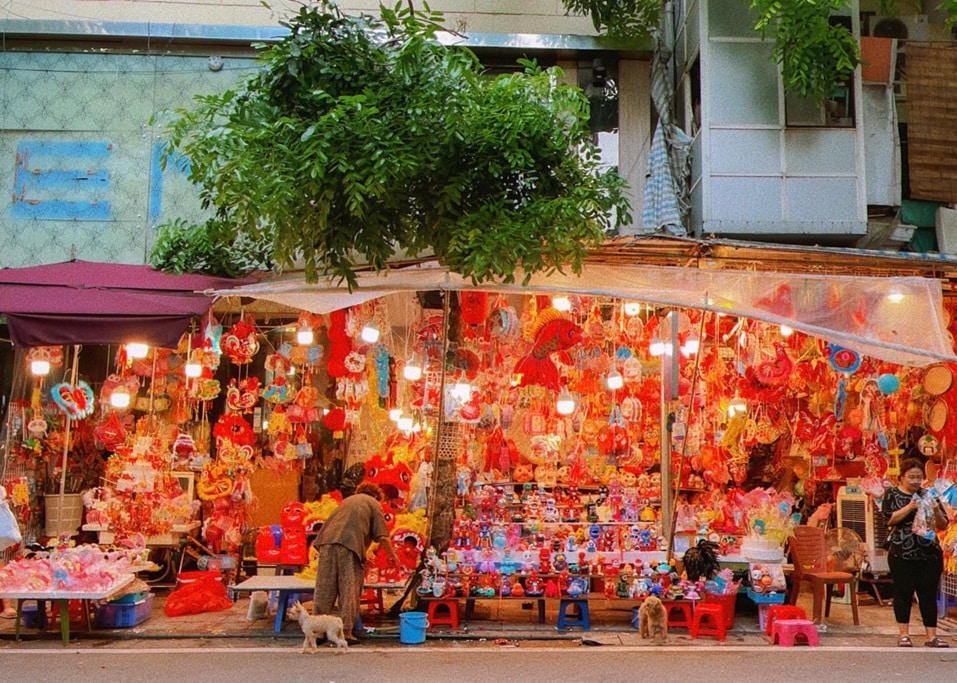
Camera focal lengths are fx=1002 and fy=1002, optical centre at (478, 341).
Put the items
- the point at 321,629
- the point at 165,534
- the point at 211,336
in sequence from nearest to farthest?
the point at 321,629, the point at 211,336, the point at 165,534

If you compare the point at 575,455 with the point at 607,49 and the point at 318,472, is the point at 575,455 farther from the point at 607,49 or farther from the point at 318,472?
the point at 607,49

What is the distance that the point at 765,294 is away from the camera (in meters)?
8.46

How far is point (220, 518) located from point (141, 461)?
1.01 meters

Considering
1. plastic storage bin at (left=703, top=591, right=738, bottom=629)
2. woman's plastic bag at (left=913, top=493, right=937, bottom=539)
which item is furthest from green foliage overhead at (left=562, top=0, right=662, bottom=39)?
plastic storage bin at (left=703, top=591, right=738, bottom=629)

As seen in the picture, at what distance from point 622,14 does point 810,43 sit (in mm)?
2431

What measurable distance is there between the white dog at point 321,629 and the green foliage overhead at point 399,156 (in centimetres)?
275

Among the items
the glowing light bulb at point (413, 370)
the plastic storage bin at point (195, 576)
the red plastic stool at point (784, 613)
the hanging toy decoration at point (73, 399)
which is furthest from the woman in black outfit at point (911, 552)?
the hanging toy decoration at point (73, 399)

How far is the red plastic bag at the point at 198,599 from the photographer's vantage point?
9695mm

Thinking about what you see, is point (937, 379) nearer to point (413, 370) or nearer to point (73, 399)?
point (413, 370)

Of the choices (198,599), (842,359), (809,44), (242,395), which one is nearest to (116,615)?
(198,599)

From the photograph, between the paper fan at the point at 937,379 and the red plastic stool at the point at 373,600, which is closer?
the red plastic stool at the point at 373,600

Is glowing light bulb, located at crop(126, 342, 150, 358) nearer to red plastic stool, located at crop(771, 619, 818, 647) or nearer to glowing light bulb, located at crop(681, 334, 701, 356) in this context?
glowing light bulb, located at crop(681, 334, 701, 356)

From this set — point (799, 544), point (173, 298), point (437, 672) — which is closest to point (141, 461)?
point (173, 298)

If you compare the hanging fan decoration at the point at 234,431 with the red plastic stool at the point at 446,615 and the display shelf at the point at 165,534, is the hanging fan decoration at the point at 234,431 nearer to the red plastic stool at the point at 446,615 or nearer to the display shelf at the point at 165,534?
the display shelf at the point at 165,534
